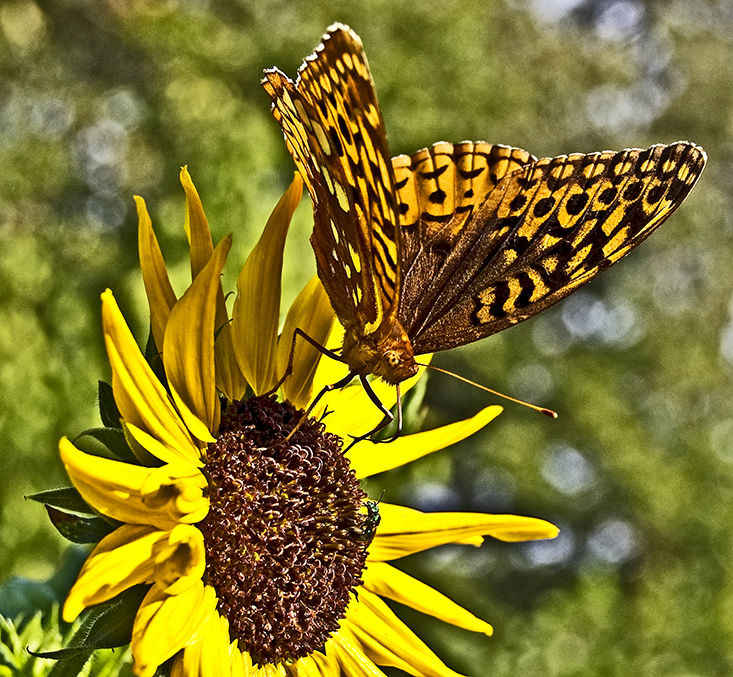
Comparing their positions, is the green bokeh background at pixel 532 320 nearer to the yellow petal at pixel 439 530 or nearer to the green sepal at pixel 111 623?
the yellow petal at pixel 439 530

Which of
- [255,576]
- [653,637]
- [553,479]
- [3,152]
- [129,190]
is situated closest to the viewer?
[255,576]

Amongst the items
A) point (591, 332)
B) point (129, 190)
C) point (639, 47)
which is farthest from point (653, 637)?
point (639, 47)

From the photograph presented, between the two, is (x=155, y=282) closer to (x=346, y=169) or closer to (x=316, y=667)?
(x=346, y=169)

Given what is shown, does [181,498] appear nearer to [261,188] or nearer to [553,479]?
[261,188]

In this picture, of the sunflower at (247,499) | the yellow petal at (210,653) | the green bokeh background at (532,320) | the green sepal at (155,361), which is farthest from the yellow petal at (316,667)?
the green bokeh background at (532,320)

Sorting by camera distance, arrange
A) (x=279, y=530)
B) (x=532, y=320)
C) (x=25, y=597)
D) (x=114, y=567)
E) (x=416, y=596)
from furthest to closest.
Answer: (x=532, y=320)
(x=25, y=597)
(x=416, y=596)
(x=279, y=530)
(x=114, y=567)

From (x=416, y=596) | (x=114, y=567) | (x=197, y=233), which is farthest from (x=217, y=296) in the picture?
(x=416, y=596)

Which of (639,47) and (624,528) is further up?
(639,47)

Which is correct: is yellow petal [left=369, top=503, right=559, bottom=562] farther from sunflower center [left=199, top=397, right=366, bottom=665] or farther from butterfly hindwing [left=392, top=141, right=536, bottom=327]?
butterfly hindwing [left=392, top=141, right=536, bottom=327]
